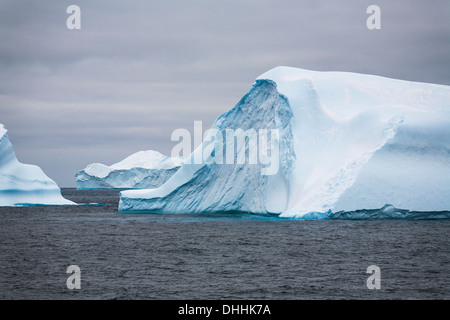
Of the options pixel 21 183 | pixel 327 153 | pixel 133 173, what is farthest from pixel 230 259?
pixel 133 173

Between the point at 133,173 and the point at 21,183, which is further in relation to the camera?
the point at 133,173

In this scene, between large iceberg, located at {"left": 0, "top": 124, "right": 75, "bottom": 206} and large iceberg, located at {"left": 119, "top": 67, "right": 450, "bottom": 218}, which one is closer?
large iceberg, located at {"left": 119, "top": 67, "right": 450, "bottom": 218}

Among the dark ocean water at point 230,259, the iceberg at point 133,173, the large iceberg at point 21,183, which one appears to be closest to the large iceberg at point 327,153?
the dark ocean water at point 230,259

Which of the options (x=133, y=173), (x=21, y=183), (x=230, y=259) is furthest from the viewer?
(x=133, y=173)

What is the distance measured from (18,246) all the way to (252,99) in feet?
48.8

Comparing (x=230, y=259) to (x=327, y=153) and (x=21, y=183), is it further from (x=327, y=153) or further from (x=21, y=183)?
(x=21, y=183)

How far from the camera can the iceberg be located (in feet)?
278

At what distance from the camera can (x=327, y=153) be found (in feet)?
94.5

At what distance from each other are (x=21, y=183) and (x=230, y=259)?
1168 inches

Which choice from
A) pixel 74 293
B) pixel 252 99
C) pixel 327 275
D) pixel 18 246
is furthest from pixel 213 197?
pixel 74 293

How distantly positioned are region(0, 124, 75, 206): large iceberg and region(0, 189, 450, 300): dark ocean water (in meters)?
13.4

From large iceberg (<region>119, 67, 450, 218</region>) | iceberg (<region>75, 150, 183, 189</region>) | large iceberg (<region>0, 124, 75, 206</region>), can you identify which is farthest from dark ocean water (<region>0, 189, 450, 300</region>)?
iceberg (<region>75, 150, 183, 189</region>)

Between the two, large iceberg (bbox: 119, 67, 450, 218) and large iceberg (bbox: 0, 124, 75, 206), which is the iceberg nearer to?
large iceberg (bbox: 0, 124, 75, 206)
